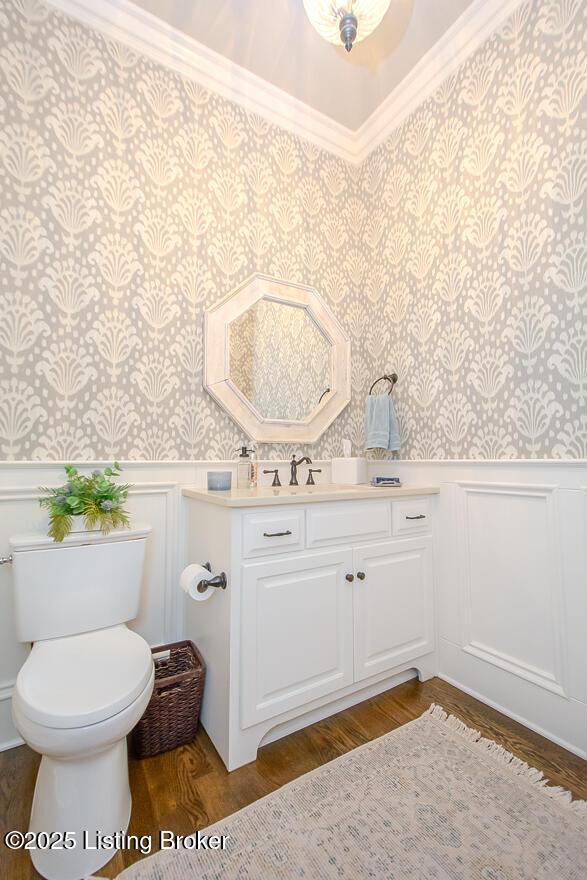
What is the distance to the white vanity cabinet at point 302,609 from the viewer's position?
1204mm

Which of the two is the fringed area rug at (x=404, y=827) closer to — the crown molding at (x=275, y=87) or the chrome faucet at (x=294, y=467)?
the chrome faucet at (x=294, y=467)

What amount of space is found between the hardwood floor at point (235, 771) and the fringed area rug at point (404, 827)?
0.18ft

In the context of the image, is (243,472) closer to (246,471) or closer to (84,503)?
(246,471)

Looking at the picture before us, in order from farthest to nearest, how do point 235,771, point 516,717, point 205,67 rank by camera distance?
point 205,67
point 516,717
point 235,771

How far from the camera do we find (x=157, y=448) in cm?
162

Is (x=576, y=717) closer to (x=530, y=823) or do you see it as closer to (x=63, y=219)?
(x=530, y=823)

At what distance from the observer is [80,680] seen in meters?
0.99

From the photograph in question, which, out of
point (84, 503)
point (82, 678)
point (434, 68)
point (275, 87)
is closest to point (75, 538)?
point (84, 503)

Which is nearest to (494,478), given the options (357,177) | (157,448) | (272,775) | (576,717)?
(576,717)

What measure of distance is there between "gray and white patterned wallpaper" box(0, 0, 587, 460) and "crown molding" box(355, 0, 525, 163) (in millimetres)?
78

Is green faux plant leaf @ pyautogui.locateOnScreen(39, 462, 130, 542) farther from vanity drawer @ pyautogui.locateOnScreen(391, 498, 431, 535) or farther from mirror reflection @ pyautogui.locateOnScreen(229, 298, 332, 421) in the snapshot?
vanity drawer @ pyautogui.locateOnScreen(391, 498, 431, 535)

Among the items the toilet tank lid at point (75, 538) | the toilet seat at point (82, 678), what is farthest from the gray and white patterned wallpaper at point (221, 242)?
the toilet seat at point (82, 678)

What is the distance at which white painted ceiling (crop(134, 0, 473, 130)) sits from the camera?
1.62 m

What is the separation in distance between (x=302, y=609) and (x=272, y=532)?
1.02 feet
